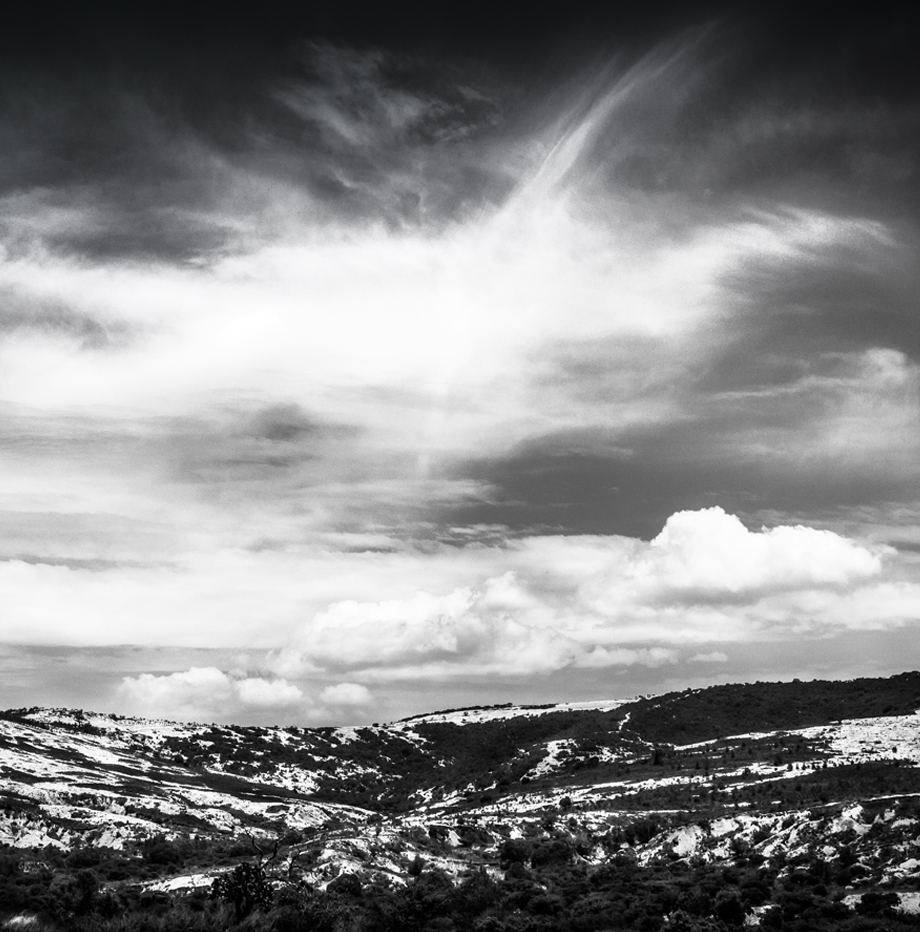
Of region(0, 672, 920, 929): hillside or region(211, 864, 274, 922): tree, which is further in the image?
region(0, 672, 920, 929): hillside

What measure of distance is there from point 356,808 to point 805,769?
45.3 meters

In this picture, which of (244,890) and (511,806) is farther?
(511,806)

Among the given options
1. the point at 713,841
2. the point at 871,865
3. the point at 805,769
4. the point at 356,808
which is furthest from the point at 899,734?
the point at 356,808

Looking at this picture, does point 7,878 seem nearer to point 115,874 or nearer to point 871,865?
point 115,874

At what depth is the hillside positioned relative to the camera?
34219 mm

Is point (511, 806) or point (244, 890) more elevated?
point (244, 890)

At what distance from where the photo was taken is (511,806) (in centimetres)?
6912

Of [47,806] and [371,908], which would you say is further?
[47,806]

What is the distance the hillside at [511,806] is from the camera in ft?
112

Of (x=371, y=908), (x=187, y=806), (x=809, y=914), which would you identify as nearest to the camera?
(x=809, y=914)

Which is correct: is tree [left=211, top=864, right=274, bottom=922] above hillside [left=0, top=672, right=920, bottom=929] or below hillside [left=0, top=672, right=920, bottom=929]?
above

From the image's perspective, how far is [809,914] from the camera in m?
29.3

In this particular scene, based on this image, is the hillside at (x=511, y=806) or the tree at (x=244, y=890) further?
the hillside at (x=511, y=806)

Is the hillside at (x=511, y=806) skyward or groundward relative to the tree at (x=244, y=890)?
groundward
